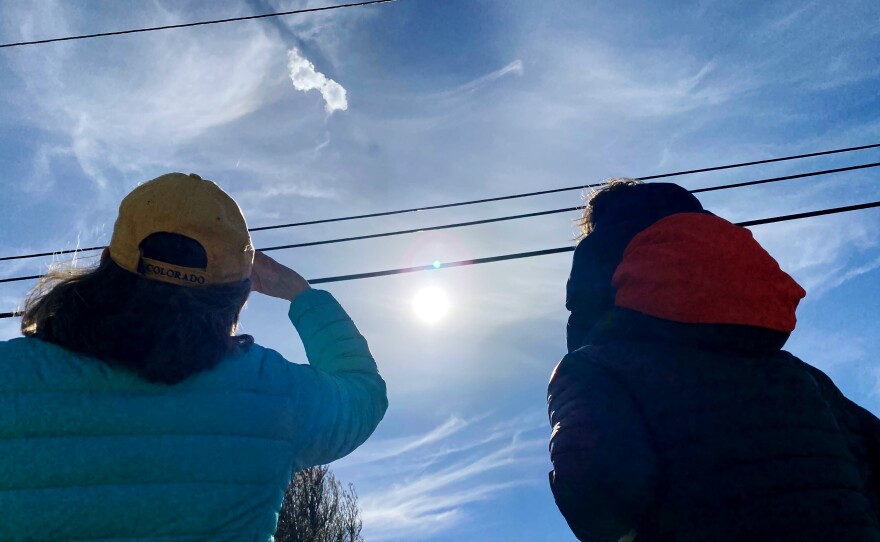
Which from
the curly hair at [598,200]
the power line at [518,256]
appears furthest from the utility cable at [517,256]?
the curly hair at [598,200]

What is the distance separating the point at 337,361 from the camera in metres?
1.71

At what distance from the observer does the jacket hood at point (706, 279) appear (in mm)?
1619

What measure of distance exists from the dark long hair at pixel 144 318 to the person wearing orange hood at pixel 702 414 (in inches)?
32.1

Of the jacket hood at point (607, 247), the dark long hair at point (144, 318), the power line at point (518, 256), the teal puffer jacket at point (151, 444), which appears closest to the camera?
the teal puffer jacket at point (151, 444)

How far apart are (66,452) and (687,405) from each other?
1.28 m

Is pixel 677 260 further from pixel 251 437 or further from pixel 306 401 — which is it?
pixel 251 437

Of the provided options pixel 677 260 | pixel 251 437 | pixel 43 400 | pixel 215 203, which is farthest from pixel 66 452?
pixel 677 260

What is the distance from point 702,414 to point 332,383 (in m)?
0.84

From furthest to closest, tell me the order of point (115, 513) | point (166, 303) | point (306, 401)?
point (306, 401)
point (166, 303)
point (115, 513)

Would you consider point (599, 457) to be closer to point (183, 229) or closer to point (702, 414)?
point (702, 414)

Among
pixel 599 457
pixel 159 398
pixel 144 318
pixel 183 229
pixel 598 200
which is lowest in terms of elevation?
pixel 599 457

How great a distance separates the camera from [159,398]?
4.40 feet

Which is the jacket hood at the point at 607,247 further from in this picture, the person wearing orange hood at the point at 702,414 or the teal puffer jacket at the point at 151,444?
the teal puffer jacket at the point at 151,444

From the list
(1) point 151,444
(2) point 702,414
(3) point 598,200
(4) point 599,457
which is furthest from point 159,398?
(3) point 598,200
